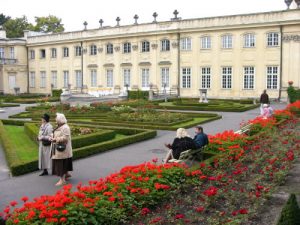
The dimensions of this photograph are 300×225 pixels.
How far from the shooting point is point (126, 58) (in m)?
42.0

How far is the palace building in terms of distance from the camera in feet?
111

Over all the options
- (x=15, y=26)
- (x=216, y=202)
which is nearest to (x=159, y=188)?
(x=216, y=202)

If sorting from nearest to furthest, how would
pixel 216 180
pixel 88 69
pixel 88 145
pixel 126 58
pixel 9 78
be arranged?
pixel 216 180
pixel 88 145
pixel 126 58
pixel 88 69
pixel 9 78

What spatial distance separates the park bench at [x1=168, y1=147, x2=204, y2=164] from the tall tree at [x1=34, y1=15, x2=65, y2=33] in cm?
5789

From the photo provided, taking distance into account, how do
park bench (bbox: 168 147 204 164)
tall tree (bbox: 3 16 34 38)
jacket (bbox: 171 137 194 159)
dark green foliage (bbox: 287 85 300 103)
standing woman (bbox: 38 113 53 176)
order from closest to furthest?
1. park bench (bbox: 168 147 204 164)
2. jacket (bbox: 171 137 194 159)
3. standing woman (bbox: 38 113 53 176)
4. dark green foliage (bbox: 287 85 300 103)
5. tall tree (bbox: 3 16 34 38)

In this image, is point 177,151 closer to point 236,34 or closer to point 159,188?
point 159,188

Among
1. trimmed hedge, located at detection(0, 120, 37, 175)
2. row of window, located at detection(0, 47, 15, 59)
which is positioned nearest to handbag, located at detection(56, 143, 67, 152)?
trimmed hedge, located at detection(0, 120, 37, 175)

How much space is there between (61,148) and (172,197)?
324 cm

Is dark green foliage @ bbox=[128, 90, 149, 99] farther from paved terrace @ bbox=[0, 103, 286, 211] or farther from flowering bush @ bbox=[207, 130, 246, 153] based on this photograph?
flowering bush @ bbox=[207, 130, 246, 153]

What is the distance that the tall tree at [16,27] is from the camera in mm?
62875

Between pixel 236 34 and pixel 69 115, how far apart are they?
62.7 feet

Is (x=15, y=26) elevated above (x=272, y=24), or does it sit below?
above

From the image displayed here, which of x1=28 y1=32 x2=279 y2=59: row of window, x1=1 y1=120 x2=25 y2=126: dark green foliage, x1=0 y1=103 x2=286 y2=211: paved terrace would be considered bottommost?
x1=0 y1=103 x2=286 y2=211: paved terrace

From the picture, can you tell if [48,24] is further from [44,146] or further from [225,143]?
[225,143]
